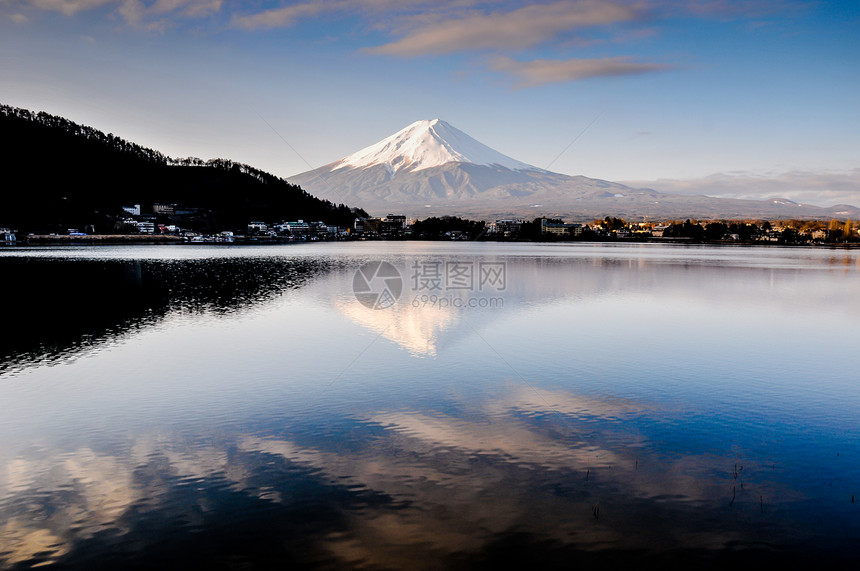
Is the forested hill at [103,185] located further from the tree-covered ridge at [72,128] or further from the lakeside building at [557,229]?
the lakeside building at [557,229]

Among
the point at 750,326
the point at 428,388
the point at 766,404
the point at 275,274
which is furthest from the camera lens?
the point at 275,274

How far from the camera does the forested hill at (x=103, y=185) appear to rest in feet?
411

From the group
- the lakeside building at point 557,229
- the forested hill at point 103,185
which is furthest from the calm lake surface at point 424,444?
the lakeside building at point 557,229

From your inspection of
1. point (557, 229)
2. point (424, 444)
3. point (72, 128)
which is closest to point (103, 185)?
point (72, 128)

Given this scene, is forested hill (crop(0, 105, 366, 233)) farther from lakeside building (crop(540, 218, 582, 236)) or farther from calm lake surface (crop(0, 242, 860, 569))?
calm lake surface (crop(0, 242, 860, 569))

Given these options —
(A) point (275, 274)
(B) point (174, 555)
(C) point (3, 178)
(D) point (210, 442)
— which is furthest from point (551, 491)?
(C) point (3, 178)

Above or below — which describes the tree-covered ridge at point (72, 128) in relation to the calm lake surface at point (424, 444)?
above

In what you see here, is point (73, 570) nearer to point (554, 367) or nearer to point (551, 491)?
point (551, 491)

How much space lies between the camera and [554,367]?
47.1 ft

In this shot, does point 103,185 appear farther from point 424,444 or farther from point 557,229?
point 424,444

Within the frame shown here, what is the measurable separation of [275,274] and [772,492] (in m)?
39.3

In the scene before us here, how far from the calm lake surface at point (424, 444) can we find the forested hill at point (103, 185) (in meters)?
129

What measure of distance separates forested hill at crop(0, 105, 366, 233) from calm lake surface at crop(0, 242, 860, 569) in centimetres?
12911

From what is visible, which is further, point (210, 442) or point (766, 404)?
point (766, 404)
